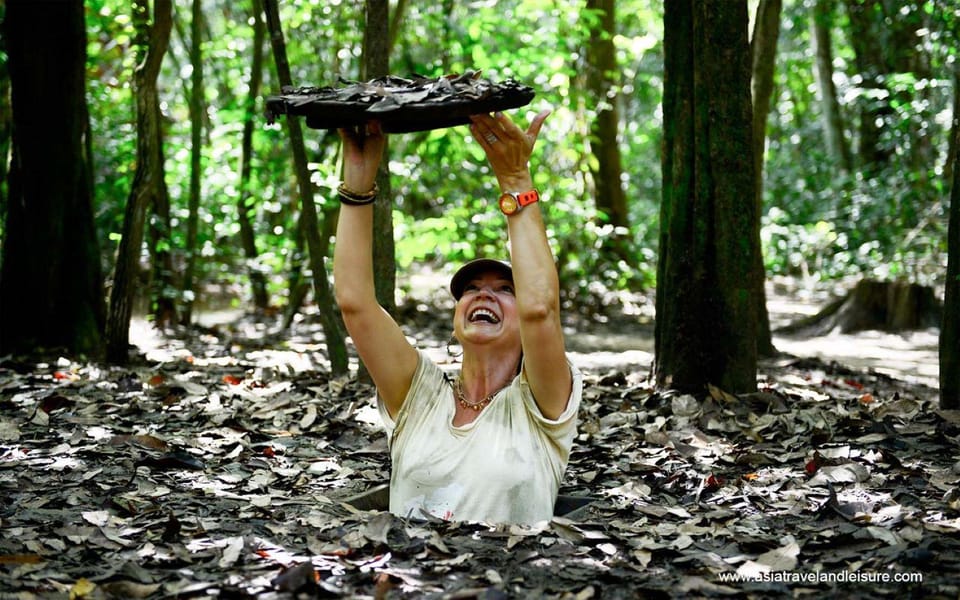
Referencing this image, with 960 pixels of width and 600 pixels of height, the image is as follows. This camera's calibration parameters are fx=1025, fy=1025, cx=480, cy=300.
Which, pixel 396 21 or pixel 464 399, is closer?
pixel 464 399

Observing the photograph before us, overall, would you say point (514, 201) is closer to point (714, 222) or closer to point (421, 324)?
point (714, 222)

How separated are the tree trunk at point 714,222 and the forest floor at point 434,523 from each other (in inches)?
8.2

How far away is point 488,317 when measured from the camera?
3.57 m

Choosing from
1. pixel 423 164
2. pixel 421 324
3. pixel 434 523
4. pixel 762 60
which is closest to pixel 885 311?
pixel 762 60

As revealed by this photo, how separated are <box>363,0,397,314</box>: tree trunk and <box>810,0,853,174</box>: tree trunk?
1012 cm

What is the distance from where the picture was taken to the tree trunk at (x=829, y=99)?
50.8 feet

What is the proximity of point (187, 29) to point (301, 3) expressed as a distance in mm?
9042

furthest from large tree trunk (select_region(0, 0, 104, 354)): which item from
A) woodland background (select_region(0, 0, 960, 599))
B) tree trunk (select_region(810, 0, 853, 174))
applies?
tree trunk (select_region(810, 0, 853, 174))

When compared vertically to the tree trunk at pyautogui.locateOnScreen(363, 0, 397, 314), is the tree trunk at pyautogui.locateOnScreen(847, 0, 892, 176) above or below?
above

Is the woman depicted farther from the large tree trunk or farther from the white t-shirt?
the large tree trunk

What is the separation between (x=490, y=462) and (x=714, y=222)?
260cm

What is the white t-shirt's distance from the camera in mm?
3436

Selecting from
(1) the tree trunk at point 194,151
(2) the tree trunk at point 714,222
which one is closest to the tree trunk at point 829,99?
(1) the tree trunk at point 194,151

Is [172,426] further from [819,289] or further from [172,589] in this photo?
[819,289]
